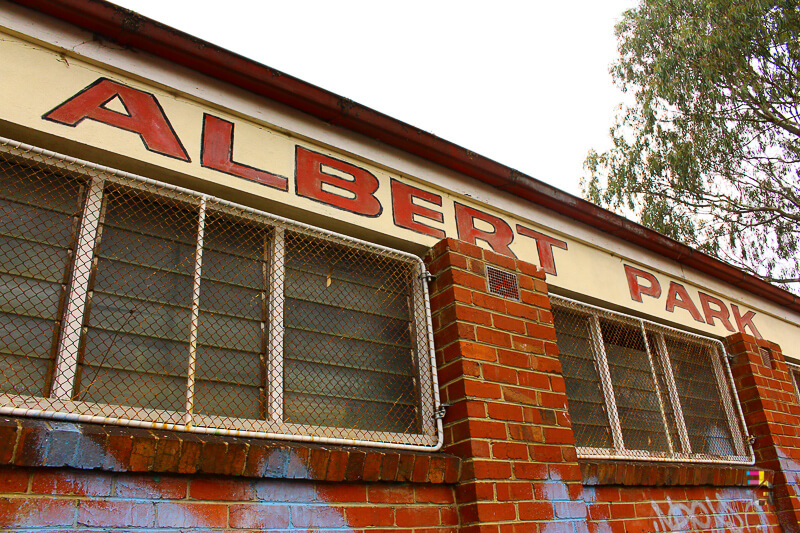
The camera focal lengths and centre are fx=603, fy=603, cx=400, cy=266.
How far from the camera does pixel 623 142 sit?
13.6m

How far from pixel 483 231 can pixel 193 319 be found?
7.24ft

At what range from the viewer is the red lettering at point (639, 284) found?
516cm

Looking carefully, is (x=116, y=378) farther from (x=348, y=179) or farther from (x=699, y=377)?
(x=699, y=377)

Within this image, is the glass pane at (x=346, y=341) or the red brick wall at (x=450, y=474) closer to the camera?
the red brick wall at (x=450, y=474)

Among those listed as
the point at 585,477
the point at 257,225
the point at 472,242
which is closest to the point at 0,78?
the point at 257,225

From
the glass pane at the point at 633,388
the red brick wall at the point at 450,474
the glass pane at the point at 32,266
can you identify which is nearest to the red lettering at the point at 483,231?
the red brick wall at the point at 450,474

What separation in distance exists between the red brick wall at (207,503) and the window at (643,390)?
160 cm

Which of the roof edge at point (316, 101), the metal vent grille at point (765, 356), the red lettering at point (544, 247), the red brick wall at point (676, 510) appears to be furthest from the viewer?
the metal vent grille at point (765, 356)

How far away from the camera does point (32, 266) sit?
8.58ft

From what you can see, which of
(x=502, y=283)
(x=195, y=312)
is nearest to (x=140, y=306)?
(x=195, y=312)

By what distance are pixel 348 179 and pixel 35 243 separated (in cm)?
172

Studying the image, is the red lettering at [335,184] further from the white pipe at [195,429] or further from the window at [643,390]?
the window at [643,390]

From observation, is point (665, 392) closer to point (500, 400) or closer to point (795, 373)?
point (500, 400)

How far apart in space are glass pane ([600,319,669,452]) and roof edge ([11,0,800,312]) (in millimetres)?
894
